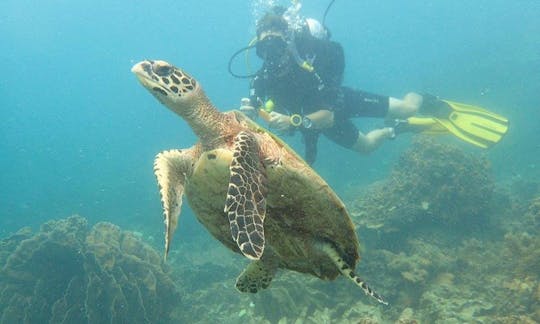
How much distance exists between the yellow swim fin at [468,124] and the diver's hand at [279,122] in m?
5.71

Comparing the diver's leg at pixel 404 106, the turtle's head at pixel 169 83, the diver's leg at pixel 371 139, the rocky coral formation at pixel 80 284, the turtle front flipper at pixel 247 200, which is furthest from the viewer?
the diver's leg at pixel 371 139

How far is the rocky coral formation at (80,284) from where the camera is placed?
6879mm

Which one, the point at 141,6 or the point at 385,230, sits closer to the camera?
the point at 385,230

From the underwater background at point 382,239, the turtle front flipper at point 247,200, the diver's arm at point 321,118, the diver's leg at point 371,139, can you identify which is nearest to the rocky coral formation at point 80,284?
the underwater background at point 382,239

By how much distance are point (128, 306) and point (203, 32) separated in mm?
135225

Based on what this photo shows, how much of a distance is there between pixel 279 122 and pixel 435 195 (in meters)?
5.13

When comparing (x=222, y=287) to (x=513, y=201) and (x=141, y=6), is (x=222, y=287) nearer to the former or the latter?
(x=513, y=201)

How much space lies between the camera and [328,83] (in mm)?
8547

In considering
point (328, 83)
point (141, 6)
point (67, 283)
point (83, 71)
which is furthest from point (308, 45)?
point (83, 71)

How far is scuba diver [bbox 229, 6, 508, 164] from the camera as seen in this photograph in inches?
306

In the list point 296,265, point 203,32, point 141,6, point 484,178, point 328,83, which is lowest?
point 296,265

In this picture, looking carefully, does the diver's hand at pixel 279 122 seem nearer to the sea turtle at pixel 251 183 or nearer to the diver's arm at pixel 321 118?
the diver's arm at pixel 321 118

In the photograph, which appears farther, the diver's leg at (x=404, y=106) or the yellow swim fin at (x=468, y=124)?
the diver's leg at (x=404, y=106)

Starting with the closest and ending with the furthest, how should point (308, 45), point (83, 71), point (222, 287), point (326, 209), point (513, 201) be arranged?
point (326, 209) → point (308, 45) → point (222, 287) → point (513, 201) → point (83, 71)
